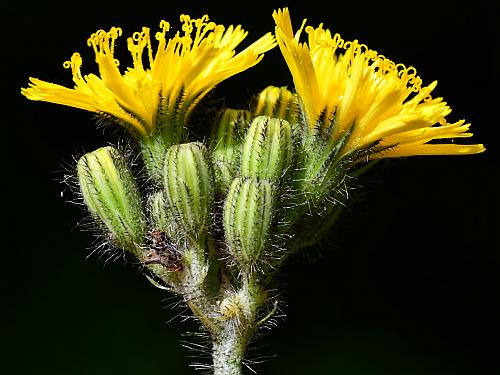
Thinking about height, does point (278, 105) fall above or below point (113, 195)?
above

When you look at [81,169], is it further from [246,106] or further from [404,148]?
[404,148]

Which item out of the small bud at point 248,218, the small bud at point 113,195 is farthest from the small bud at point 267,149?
the small bud at point 113,195

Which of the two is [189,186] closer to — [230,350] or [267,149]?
[267,149]

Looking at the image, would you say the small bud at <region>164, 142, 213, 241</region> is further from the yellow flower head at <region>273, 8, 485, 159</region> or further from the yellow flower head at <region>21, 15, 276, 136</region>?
the yellow flower head at <region>273, 8, 485, 159</region>

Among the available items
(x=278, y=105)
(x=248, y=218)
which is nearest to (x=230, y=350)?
(x=248, y=218)

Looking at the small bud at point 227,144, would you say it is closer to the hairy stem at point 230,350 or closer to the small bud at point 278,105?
the small bud at point 278,105

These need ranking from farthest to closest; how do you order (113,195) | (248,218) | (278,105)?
1. (278,105)
2. (113,195)
3. (248,218)

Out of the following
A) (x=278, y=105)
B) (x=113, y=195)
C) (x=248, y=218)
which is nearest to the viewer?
(x=248, y=218)

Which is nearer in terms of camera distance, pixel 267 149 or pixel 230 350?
pixel 267 149
